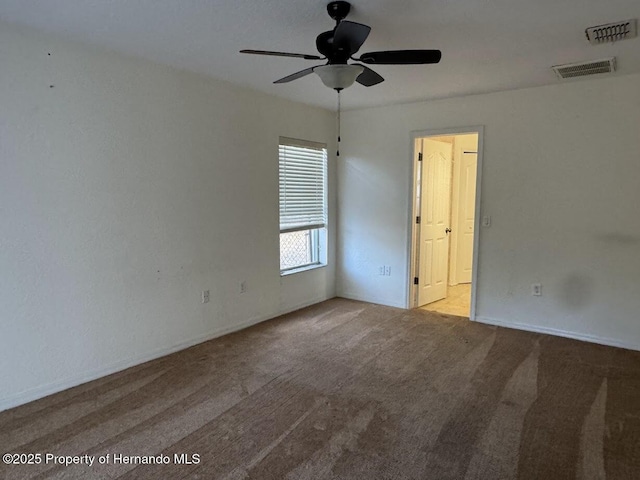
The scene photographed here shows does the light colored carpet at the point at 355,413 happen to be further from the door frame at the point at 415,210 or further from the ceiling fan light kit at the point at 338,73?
the ceiling fan light kit at the point at 338,73

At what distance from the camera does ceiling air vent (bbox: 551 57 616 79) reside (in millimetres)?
3191

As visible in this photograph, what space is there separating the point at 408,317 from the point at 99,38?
12.8 feet

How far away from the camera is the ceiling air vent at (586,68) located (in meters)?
3.19

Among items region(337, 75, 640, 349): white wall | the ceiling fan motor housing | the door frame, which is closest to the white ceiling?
the ceiling fan motor housing

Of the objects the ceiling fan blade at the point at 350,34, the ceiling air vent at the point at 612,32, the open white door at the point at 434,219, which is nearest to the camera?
the ceiling fan blade at the point at 350,34

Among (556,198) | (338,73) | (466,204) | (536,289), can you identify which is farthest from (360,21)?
(466,204)

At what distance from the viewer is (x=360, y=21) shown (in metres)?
2.43

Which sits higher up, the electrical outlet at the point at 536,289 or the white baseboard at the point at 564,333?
the electrical outlet at the point at 536,289

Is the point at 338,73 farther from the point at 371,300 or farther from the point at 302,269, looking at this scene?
the point at 371,300

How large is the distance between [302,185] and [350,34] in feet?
9.64

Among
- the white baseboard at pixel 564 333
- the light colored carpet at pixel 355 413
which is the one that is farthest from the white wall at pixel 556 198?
the light colored carpet at pixel 355 413

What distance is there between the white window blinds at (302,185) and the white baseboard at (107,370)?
1.28 meters

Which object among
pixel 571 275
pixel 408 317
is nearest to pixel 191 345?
pixel 408 317

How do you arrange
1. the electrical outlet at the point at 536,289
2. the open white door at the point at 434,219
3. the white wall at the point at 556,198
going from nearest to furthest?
the white wall at the point at 556,198, the electrical outlet at the point at 536,289, the open white door at the point at 434,219
